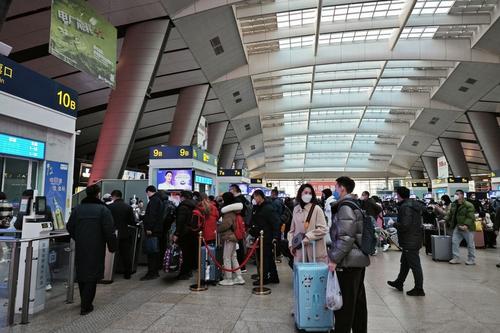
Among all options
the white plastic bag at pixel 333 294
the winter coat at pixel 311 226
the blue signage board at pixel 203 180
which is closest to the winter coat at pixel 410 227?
the winter coat at pixel 311 226

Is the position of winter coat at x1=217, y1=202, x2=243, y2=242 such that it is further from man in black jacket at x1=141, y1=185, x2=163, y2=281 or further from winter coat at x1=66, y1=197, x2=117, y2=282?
winter coat at x1=66, y1=197, x2=117, y2=282

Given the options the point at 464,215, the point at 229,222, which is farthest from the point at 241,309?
the point at 464,215

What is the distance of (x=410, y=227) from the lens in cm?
522

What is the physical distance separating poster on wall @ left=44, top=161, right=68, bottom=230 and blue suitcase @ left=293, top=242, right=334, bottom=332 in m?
4.76

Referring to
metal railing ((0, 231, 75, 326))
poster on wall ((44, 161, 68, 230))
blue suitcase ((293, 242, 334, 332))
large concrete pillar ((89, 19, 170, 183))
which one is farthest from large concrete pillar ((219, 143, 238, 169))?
blue suitcase ((293, 242, 334, 332))

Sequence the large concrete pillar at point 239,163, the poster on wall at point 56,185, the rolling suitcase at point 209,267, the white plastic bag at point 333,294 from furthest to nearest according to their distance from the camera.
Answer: the large concrete pillar at point 239,163 → the poster on wall at point 56,185 → the rolling suitcase at point 209,267 → the white plastic bag at point 333,294

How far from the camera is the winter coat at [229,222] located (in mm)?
5602

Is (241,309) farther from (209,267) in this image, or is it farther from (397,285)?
(397,285)

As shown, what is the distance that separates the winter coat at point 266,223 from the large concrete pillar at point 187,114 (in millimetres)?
14429

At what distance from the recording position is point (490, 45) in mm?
19359

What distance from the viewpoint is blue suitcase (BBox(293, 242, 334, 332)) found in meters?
3.41

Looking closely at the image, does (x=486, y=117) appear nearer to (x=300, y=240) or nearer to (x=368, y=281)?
(x=368, y=281)

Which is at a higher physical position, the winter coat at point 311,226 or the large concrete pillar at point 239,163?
the large concrete pillar at point 239,163

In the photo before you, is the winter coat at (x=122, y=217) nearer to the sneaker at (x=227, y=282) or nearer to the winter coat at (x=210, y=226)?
the winter coat at (x=210, y=226)
